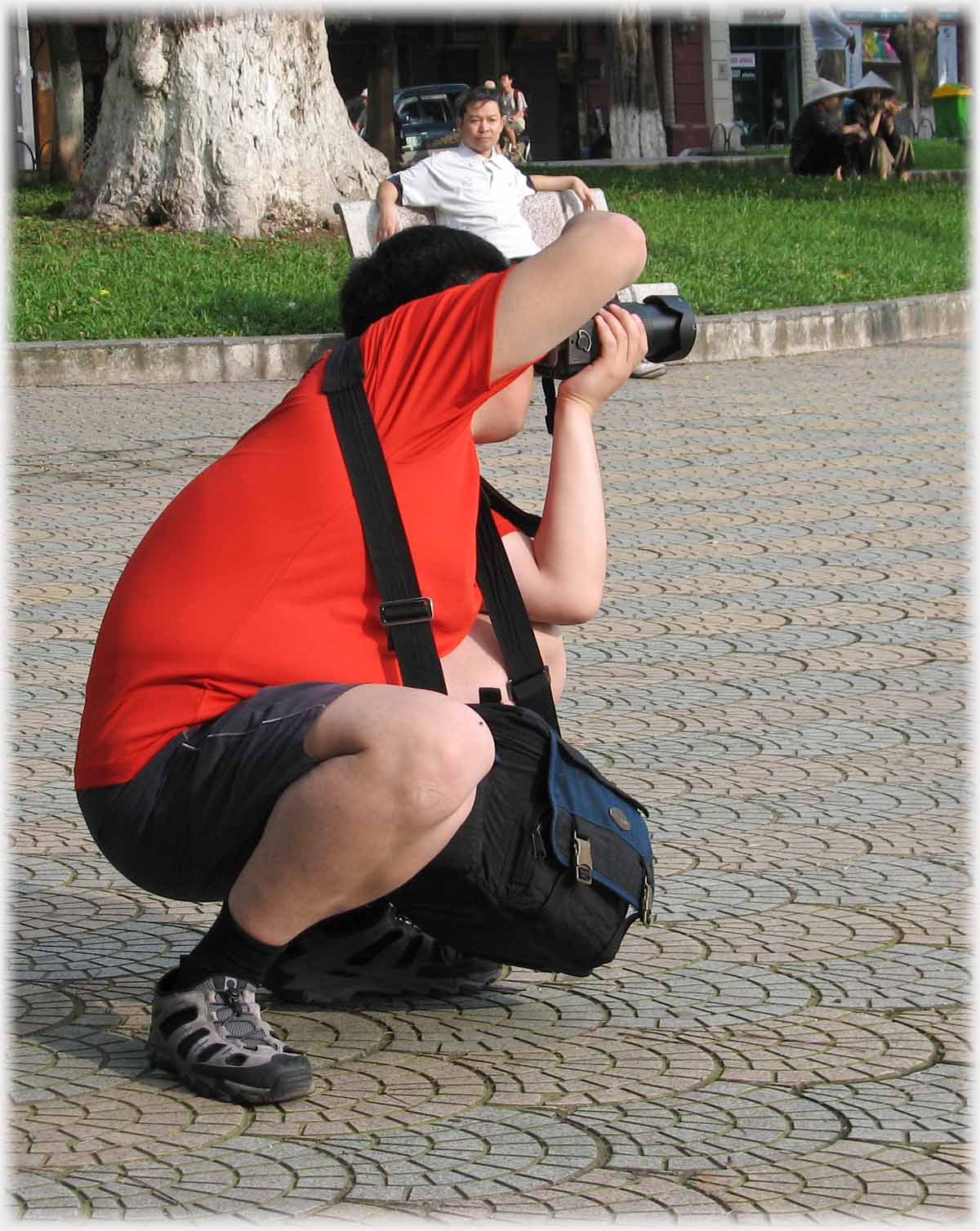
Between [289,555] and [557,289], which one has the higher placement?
[557,289]

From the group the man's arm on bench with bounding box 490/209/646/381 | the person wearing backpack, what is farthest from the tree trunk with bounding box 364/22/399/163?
the man's arm on bench with bounding box 490/209/646/381

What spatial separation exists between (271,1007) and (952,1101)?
3.38 feet

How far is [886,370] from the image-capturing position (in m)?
10.2

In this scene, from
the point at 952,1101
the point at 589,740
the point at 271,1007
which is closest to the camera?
the point at 952,1101

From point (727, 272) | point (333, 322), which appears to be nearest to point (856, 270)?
point (727, 272)

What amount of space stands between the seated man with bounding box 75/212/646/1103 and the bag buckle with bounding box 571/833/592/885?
0.25 feet

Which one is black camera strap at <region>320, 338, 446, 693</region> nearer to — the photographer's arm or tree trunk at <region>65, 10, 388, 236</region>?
the photographer's arm

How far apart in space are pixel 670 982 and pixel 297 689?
79 centimetres

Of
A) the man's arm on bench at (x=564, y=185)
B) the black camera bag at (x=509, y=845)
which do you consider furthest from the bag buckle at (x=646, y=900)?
the man's arm on bench at (x=564, y=185)

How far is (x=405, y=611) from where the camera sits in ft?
8.79

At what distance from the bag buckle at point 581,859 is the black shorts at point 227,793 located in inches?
2.7

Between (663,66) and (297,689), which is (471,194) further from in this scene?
(663,66)

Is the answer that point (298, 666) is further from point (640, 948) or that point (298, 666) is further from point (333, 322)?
point (333, 322)

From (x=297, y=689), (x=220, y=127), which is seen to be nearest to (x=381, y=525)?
(x=297, y=689)
